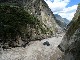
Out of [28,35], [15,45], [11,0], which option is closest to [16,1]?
[11,0]

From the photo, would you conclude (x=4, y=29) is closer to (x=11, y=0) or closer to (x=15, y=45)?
(x=15, y=45)

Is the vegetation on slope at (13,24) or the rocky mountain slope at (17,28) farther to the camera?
the vegetation on slope at (13,24)

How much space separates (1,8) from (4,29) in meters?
22.6

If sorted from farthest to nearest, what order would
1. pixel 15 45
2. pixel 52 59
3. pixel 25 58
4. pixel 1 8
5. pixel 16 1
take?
pixel 16 1 < pixel 1 8 < pixel 15 45 < pixel 25 58 < pixel 52 59

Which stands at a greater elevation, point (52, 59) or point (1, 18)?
point (1, 18)

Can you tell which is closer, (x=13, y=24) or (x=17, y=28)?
(x=17, y=28)

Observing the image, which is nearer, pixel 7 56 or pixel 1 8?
pixel 7 56

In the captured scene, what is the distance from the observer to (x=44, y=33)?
3723 inches

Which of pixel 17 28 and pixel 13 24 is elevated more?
pixel 13 24

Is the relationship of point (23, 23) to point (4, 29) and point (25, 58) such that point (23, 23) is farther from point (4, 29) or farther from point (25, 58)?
point (25, 58)

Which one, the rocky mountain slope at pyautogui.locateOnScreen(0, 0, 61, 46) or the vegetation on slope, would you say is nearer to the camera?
the rocky mountain slope at pyautogui.locateOnScreen(0, 0, 61, 46)

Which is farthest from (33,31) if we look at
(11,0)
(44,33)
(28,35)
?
(11,0)

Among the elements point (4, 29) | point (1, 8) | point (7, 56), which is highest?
point (1, 8)

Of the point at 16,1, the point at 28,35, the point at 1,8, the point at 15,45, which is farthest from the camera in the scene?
the point at 16,1
